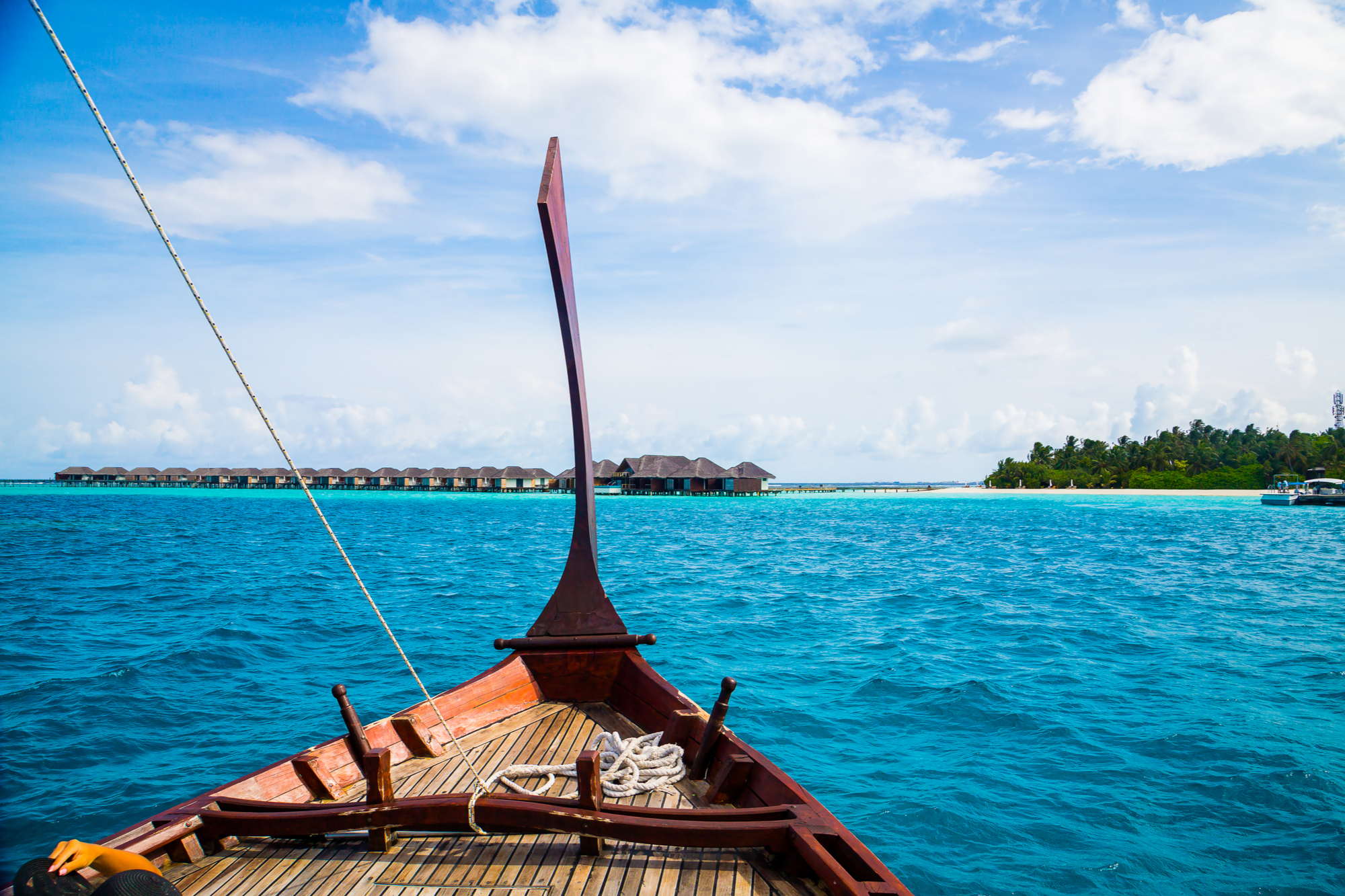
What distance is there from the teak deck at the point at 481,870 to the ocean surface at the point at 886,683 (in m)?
3.14

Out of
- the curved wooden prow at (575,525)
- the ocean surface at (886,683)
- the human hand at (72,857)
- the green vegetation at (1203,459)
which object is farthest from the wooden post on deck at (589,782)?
the green vegetation at (1203,459)

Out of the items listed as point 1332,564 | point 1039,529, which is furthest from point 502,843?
point 1039,529

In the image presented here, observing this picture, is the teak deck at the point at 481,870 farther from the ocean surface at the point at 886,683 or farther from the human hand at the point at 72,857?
the ocean surface at the point at 886,683

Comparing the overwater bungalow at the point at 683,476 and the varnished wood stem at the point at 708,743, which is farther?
the overwater bungalow at the point at 683,476

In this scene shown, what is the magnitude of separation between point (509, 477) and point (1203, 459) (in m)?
81.8

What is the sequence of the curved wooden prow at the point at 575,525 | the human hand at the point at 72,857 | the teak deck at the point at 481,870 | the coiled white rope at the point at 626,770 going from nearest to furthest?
the human hand at the point at 72,857, the teak deck at the point at 481,870, the coiled white rope at the point at 626,770, the curved wooden prow at the point at 575,525

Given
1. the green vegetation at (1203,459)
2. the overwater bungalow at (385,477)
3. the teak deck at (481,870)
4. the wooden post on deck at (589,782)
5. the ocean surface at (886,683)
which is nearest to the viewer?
the teak deck at (481,870)

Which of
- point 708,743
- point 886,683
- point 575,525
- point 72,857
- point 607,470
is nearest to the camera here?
point 72,857

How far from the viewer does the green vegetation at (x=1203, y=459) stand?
241 ft

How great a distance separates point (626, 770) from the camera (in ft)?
13.2

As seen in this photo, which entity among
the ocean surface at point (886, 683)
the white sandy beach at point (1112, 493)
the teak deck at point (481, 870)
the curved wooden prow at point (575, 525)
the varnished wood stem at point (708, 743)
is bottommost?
the ocean surface at point (886, 683)

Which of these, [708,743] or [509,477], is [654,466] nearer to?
[509,477]

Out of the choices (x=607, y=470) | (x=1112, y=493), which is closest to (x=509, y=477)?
(x=607, y=470)

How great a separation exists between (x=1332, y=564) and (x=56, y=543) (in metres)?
52.2
